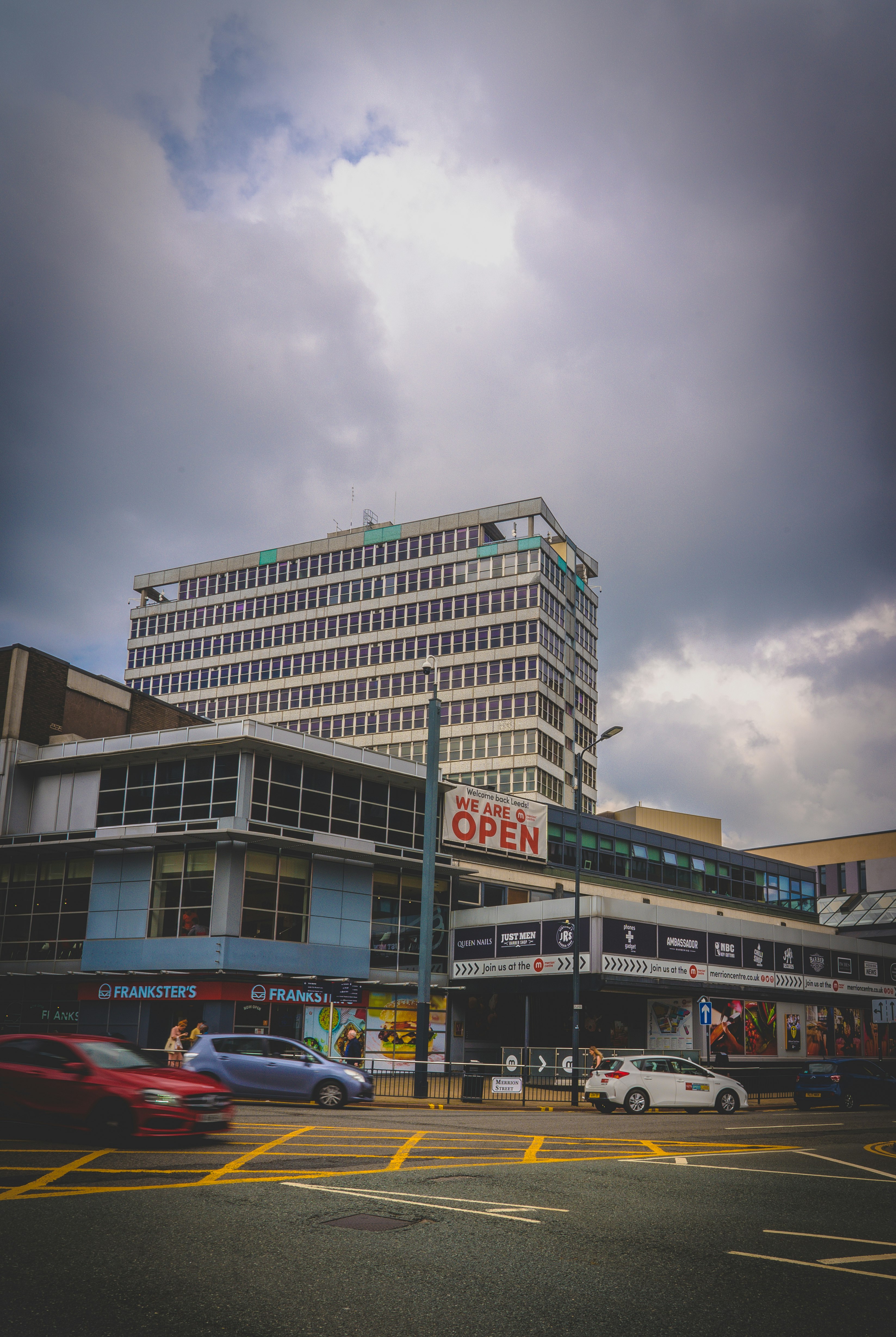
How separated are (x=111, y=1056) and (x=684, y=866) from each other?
5340 cm

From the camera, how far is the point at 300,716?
279 feet

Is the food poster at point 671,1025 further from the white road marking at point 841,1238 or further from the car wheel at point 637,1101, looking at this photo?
the white road marking at point 841,1238

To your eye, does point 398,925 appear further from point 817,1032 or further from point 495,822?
point 817,1032

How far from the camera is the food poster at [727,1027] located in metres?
40.2

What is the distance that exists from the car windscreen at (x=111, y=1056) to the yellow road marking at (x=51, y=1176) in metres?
1.37

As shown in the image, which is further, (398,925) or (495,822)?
(495,822)

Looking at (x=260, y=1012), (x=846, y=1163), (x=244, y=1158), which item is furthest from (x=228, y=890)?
(x=846, y=1163)

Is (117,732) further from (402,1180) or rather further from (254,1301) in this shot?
(254,1301)

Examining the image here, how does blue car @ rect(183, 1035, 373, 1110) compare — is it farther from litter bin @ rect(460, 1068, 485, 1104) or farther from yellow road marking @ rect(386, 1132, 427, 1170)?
litter bin @ rect(460, 1068, 485, 1104)

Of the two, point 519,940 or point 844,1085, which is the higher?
point 519,940

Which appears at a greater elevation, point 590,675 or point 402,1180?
point 590,675

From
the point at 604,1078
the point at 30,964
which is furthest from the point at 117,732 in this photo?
the point at 604,1078

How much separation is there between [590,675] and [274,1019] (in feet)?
188

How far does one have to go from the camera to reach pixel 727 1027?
40969 millimetres
